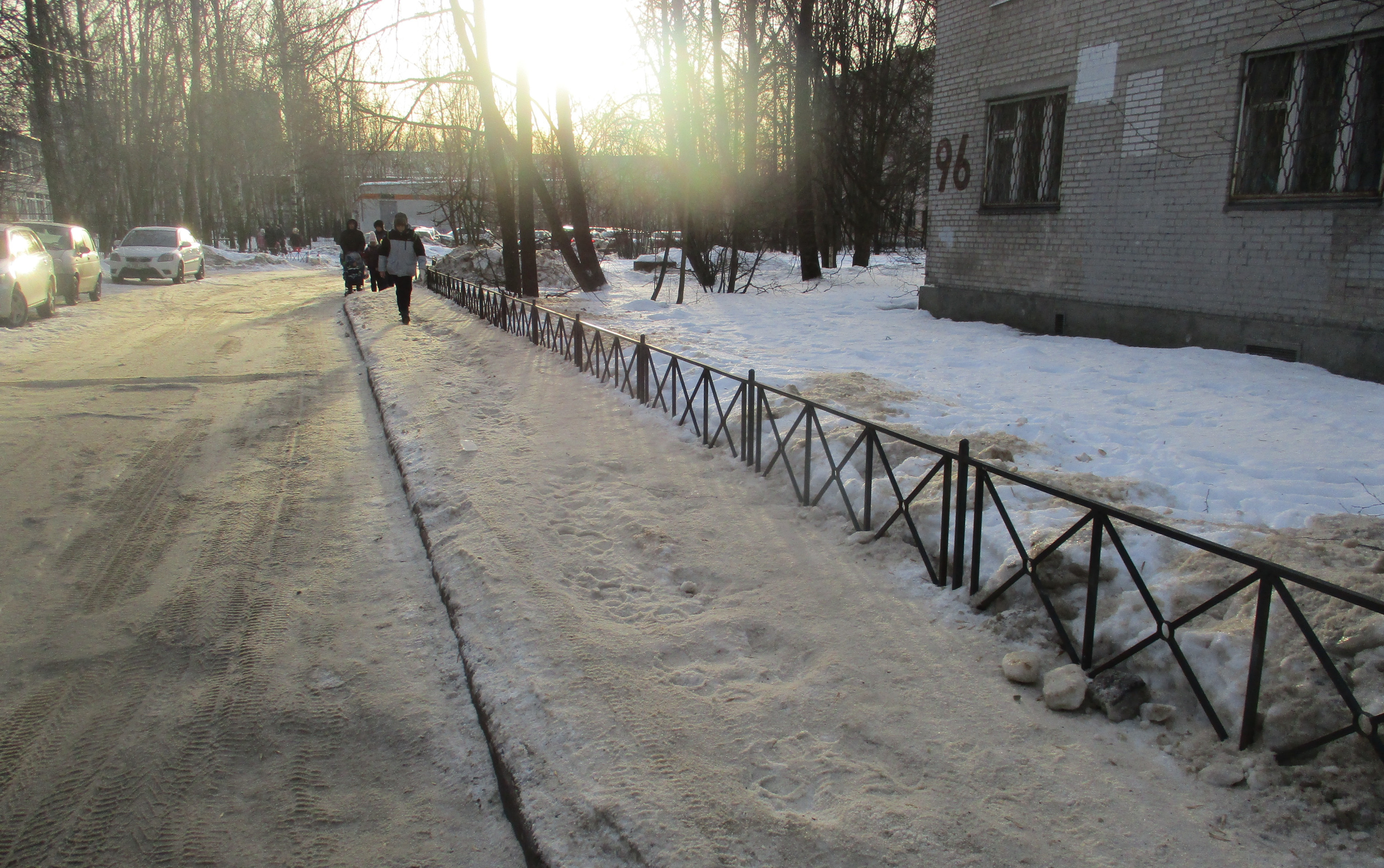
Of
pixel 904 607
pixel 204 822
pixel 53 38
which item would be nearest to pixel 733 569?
pixel 904 607

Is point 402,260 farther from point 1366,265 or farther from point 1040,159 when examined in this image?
point 1366,265

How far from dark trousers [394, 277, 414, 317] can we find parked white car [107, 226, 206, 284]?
1323 cm

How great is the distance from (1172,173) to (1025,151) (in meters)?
2.63

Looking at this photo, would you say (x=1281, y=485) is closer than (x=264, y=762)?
No

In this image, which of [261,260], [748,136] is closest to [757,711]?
[748,136]

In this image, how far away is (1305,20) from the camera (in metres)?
8.06

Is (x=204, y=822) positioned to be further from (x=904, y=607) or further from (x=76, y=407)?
(x=76, y=407)

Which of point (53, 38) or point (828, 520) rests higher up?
point (53, 38)

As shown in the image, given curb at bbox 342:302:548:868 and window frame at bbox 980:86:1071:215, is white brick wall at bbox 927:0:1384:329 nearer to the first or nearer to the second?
window frame at bbox 980:86:1071:215

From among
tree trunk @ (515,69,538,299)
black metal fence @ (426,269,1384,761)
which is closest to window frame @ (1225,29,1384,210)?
black metal fence @ (426,269,1384,761)

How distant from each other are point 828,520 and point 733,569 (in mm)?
A: 892

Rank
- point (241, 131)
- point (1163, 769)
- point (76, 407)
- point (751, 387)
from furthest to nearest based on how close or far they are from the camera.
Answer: point (241, 131) < point (76, 407) < point (751, 387) < point (1163, 769)

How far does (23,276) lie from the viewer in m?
12.9

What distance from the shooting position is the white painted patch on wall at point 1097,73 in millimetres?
10133
